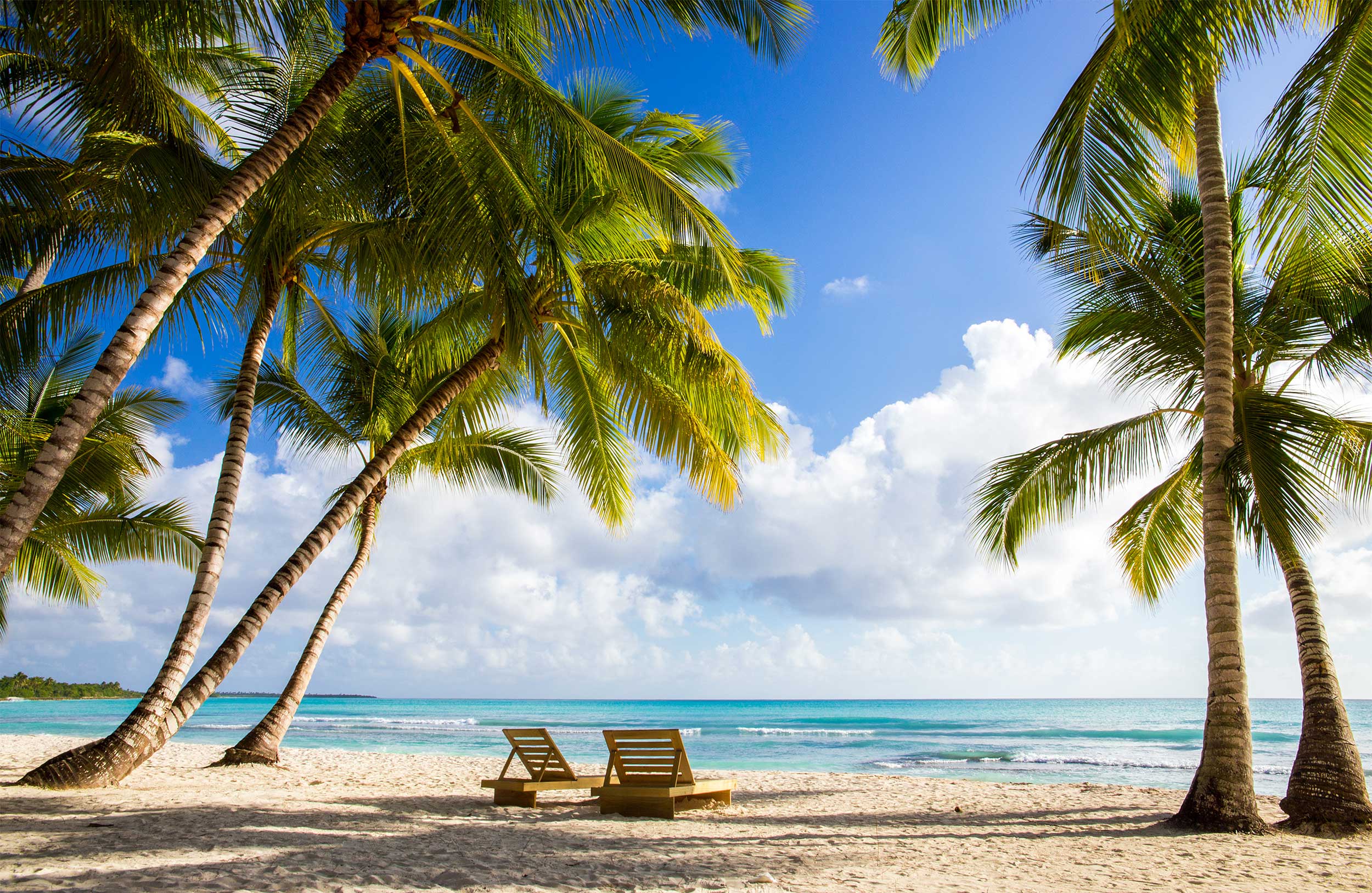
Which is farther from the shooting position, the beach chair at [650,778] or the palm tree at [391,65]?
the beach chair at [650,778]

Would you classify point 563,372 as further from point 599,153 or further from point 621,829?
point 621,829

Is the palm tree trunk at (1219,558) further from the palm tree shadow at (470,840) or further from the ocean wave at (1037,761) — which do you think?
the ocean wave at (1037,761)

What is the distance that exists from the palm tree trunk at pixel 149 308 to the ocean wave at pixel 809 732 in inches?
1132

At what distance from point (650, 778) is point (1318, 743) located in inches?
208

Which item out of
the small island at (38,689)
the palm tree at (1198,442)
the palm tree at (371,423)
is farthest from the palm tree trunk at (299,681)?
the small island at (38,689)

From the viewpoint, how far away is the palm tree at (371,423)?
34.9 feet

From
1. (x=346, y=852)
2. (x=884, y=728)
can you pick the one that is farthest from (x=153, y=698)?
(x=884, y=728)

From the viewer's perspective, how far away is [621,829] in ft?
19.8

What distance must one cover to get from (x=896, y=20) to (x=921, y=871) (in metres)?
7.22

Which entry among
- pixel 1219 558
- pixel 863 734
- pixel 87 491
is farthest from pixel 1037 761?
pixel 87 491

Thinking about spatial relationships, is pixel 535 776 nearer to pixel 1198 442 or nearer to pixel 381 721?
pixel 1198 442

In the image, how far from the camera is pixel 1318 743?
633cm

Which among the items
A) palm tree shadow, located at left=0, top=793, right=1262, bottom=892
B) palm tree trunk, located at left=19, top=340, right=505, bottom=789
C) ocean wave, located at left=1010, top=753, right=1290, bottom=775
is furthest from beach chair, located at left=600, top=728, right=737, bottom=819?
ocean wave, located at left=1010, top=753, right=1290, bottom=775

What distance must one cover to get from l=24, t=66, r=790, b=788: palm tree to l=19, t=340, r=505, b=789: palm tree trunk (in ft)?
0.05
